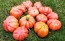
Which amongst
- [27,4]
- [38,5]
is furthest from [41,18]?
[27,4]

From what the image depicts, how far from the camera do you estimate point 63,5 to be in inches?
195

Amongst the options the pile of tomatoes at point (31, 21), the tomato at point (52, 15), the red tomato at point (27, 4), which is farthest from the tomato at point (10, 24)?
the tomato at point (52, 15)

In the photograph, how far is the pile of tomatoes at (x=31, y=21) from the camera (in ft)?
13.3

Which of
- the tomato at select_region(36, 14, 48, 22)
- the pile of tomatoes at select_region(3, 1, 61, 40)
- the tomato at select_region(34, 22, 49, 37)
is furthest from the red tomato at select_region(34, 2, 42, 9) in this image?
the tomato at select_region(34, 22, 49, 37)

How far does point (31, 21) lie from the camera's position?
419 cm

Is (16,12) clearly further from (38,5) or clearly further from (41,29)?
(41,29)

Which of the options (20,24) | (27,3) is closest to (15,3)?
(27,3)

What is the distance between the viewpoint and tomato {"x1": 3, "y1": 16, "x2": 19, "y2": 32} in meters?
4.13

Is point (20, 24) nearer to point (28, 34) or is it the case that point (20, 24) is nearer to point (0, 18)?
point (28, 34)

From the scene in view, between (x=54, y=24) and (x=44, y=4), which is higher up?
(x=44, y=4)

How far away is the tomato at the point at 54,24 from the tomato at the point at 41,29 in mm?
157

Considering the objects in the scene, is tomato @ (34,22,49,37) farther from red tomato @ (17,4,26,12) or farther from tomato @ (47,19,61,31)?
red tomato @ (17,4,26,12)

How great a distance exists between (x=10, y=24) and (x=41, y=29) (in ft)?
2.04

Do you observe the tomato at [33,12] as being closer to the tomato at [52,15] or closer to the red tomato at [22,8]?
the red tomato at [22,8]
